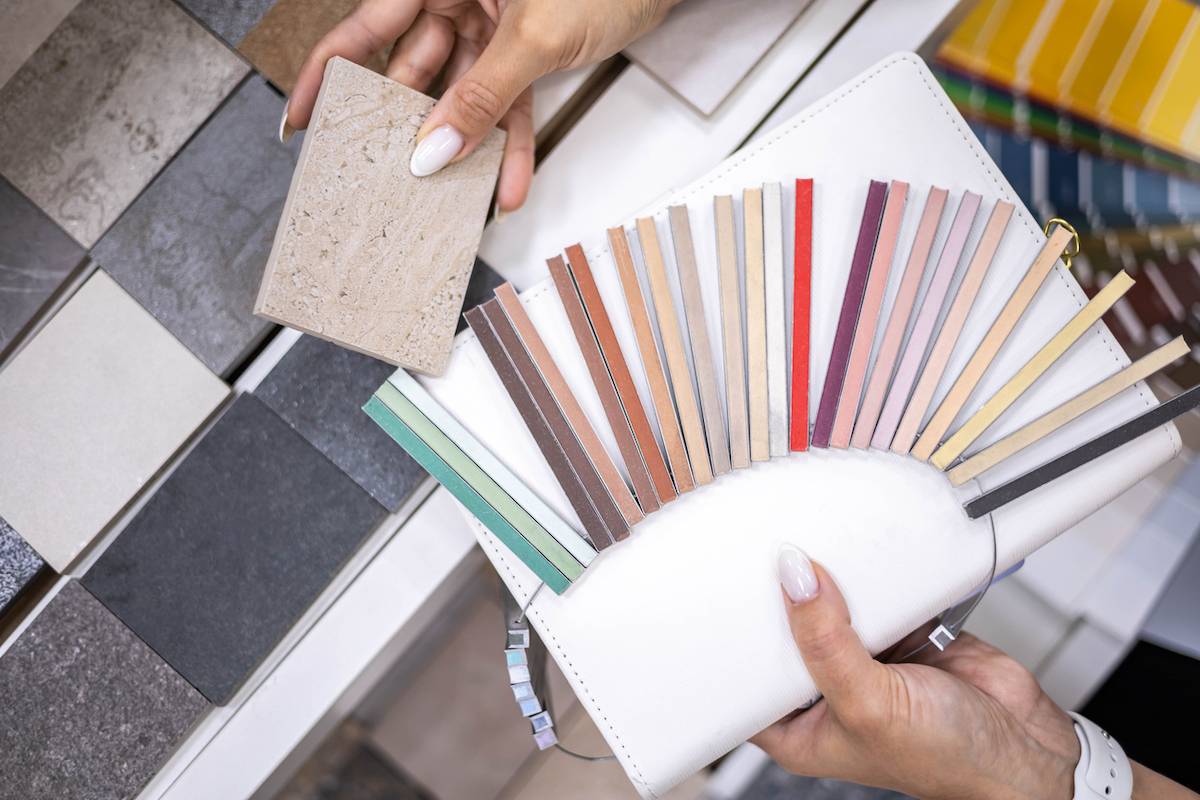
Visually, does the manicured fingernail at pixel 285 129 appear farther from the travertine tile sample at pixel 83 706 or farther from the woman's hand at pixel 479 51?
the travertine tile sample at pixel 83 706

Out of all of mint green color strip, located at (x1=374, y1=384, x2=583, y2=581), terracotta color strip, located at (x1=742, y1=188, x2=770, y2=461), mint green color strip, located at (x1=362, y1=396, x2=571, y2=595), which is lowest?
mint green color strip, located at (x1=362, y1=396, x2=571, y2=595)

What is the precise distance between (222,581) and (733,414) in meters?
0.52

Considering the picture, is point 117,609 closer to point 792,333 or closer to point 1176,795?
point 792,333

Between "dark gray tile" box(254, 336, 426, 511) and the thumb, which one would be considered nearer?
the thumb

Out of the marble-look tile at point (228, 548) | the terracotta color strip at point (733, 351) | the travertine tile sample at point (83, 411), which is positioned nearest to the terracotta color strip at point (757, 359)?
the terracotta color strip at point (733, 351)

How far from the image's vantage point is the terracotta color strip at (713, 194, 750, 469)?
1.90 feet

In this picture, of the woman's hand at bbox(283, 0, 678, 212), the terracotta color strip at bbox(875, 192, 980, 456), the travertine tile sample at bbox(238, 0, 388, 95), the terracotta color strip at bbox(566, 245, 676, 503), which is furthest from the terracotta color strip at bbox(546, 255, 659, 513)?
the travertine tile sample at bbox(238, 0, 388, 95)

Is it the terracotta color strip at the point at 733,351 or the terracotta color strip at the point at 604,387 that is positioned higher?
the terracotta color strip at the point at 733,351

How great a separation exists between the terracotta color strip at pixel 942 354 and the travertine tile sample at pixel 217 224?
0.62 metres

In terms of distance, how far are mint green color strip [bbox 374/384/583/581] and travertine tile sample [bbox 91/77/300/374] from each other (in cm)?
21

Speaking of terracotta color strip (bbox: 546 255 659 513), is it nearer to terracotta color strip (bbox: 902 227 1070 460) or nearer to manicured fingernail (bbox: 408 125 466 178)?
Result: manicured fingernail (bbox: 408 125 466 178)

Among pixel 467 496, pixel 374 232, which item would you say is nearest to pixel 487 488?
pixel 467 496

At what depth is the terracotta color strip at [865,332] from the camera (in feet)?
1.90

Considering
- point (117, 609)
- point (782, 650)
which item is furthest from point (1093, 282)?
point (117, 609)
